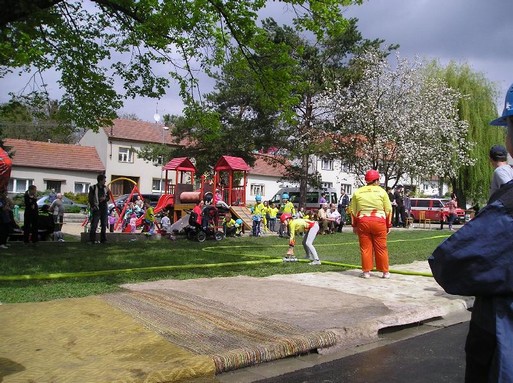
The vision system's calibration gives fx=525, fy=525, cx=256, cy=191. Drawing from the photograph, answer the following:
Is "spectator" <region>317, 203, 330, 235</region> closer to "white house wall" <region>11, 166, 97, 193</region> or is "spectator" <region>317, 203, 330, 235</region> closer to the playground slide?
the playground slide

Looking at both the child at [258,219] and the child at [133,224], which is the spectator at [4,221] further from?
the child at [258,219]

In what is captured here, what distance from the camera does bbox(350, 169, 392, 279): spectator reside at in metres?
8.98

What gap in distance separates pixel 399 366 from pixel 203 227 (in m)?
13.2

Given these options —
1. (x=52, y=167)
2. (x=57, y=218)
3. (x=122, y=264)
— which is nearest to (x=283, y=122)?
(x=57, y=218)

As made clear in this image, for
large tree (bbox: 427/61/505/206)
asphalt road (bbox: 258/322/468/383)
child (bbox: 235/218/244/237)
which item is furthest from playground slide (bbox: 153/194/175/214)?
large tree (bbox: 427/61/505/206)

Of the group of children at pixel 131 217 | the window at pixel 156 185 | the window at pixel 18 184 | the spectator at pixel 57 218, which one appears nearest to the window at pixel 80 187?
the window at pixel 18 184

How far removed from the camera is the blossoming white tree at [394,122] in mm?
32688

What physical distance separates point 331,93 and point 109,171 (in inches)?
1113

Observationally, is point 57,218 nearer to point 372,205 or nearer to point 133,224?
point 133,224

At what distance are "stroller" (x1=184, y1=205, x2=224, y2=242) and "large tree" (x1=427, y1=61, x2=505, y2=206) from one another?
23.6 meters

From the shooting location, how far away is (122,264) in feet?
33.9

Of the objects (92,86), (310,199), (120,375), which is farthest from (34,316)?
(310,199)

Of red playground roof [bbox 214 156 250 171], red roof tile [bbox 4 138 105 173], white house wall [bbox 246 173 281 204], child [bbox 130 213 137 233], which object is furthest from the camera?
white house wall [bbox 246 173 281 204]

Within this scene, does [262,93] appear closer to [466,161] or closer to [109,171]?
[466,161]
